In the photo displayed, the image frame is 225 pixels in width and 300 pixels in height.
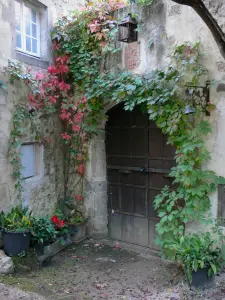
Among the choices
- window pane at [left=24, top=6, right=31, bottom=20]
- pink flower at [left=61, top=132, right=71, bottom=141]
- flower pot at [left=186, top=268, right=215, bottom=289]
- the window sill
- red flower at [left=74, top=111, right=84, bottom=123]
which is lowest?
flower pot at [left=186, top=268, right=215, bottom=289]

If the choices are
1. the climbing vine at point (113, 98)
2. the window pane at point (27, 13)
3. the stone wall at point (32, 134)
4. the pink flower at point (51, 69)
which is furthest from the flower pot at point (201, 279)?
the window pane at point (27, 13)

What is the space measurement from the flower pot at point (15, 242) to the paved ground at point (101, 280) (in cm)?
24

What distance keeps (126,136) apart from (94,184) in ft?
3.00

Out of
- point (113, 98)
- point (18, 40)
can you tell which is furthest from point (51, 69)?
point (113, 98)

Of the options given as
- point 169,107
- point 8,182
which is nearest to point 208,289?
point 169,107

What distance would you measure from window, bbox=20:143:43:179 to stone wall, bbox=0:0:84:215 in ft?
0.05

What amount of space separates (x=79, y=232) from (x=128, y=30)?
3064mm

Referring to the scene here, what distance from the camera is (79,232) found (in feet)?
16.3

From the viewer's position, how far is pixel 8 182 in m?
4.15

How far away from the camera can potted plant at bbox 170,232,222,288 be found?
3256 millimetres

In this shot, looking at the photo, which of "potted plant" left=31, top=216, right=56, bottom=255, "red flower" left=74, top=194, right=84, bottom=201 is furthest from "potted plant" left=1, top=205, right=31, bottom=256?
"red flower" left=74, top=194, right=84, bottom=201

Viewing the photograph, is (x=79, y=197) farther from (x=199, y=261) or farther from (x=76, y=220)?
(x=199, y=261)

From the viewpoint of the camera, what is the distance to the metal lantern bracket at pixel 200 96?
12.3ft

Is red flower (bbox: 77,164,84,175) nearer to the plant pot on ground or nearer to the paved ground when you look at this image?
the plant pot on ground
